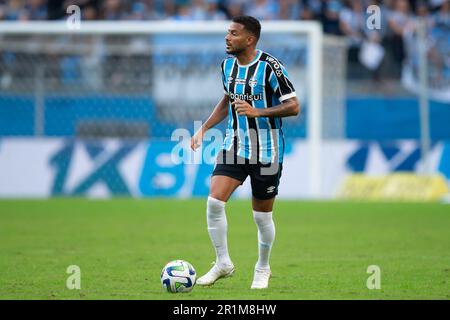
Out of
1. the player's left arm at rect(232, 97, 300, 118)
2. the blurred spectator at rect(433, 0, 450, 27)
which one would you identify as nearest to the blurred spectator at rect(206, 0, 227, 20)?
the blurred spectator at rect(433, 0, 450, 27)

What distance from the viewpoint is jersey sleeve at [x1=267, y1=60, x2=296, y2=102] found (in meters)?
9.29

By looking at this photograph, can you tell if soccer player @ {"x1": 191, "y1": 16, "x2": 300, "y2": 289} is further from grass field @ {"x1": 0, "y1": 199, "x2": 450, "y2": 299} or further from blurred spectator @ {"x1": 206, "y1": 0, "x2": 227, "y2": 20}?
blurred spectator @ {"x1": 206, "y1": 0, "x2": 227, "y2": 20}

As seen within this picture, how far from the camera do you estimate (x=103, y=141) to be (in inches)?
838

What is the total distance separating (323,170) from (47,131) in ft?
19.4

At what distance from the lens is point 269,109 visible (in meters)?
9.14

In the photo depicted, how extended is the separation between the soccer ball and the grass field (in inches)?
6.1

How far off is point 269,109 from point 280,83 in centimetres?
31

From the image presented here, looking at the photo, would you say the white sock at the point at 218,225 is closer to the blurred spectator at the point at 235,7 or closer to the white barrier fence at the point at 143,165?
the white barrier fence at the point at 143,165

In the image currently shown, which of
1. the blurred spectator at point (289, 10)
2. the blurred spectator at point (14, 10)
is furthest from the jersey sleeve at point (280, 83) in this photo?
the blurred spectator at point (14, 10)

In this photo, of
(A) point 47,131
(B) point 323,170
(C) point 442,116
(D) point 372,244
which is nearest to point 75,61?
(A) point 47,131

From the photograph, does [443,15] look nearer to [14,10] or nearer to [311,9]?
[311,9]
